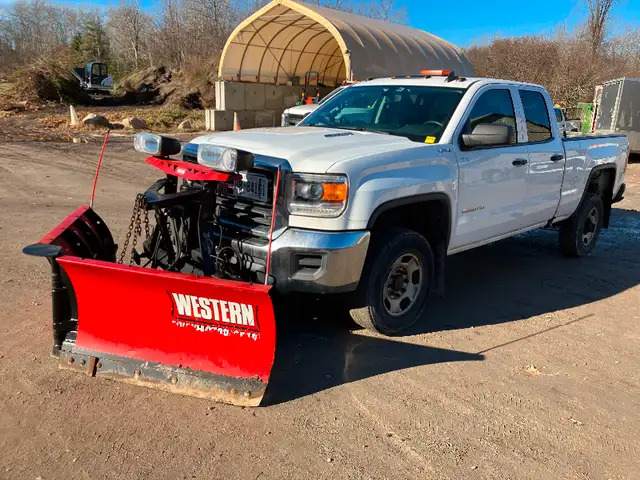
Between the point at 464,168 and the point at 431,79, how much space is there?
1156 millimetres

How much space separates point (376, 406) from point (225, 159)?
1795 mm

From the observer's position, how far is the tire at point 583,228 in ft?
23.8

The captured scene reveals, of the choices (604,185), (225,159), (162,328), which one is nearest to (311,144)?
(225,159)

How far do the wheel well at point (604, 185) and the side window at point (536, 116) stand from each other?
4.51 feet

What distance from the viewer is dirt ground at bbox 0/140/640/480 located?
3133mm

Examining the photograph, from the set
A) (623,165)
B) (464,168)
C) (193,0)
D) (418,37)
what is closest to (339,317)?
(464,168)

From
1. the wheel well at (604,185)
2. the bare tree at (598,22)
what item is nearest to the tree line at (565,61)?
the bare tree at (598,22)

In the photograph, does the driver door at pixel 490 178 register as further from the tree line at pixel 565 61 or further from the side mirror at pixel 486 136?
the tree line at pixel 565 61

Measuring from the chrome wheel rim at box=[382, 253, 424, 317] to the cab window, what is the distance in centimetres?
211

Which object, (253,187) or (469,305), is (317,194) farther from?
(469,305)

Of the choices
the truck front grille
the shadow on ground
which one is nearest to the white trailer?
the shadow on ground

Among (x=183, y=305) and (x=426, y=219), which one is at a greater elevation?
(x=426, y=219)

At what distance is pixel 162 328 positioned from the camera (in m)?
3.73

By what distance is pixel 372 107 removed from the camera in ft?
18.1
